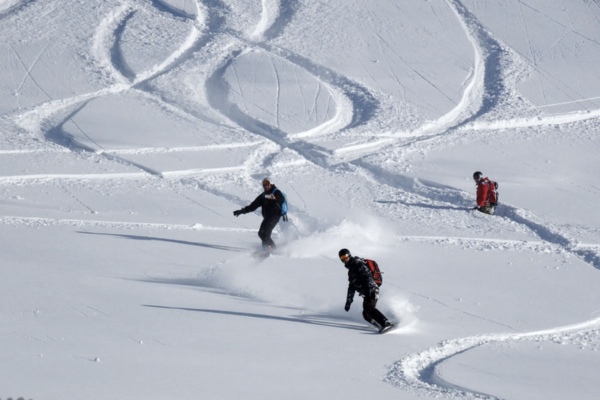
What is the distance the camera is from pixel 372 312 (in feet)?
26.7

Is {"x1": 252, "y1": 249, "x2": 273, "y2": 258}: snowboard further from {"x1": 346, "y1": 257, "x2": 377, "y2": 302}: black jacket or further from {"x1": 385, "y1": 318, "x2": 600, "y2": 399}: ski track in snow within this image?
{"x1": 385, "y1": 318, "x2": 600, "y2": 399}: ski track in snow

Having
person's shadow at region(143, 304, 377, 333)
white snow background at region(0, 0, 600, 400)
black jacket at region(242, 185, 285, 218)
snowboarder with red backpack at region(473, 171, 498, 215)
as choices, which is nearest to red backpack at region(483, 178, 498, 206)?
snowboarder with red backpack at region(473, 171, 498, 215)

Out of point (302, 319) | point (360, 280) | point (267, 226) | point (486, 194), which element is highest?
point (486, 194)

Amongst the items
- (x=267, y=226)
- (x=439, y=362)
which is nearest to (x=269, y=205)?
(x=267, y=226)

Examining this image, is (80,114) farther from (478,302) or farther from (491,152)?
(478,302)

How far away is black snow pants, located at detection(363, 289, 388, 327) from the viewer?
26.7 ft

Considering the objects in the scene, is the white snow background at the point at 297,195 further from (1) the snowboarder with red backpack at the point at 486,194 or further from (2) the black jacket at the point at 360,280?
(2) the black jacket at the point at 360,280

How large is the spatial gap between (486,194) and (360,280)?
6275 millimetres

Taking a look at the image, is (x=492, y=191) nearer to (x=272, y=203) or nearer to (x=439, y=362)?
(x=272, y=203)

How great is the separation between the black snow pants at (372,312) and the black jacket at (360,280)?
0.05 meters

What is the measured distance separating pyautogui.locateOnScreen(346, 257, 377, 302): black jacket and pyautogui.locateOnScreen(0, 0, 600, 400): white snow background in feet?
1.59

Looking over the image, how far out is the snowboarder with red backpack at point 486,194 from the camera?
13.7m

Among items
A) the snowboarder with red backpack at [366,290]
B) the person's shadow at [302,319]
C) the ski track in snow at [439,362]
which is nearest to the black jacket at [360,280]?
the snowboarder with red backpack at [366,290]

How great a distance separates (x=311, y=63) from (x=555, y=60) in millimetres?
7599
